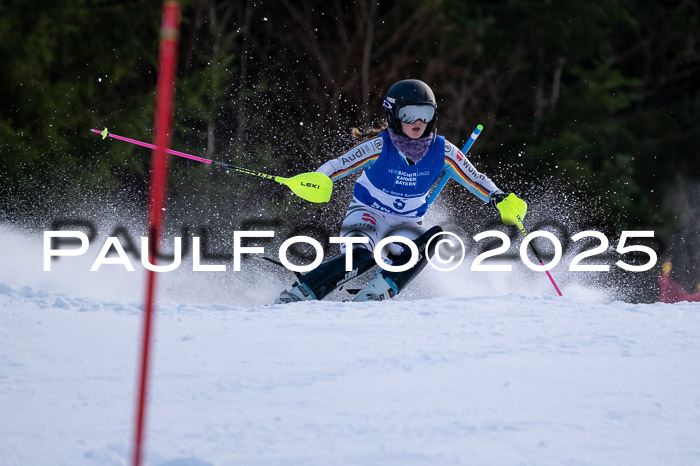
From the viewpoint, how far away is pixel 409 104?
5812 mm

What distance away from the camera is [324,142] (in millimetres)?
14656

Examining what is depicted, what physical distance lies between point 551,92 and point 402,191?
48.7ft

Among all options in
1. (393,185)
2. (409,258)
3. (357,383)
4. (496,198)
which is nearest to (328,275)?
(409,258)

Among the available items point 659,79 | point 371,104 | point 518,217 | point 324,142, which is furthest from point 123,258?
point 659,79

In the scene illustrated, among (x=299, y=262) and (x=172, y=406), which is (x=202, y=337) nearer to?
(x=172, y=406)

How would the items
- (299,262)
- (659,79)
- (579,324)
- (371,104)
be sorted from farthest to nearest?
(659,79) < (371,104) < (299,262) < (579,324)

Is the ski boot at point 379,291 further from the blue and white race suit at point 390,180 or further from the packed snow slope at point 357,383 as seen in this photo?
the packed snow slope at point 357,383

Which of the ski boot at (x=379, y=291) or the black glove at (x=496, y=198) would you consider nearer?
the ski boot at (x=379, y=291)

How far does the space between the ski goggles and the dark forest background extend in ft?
17.5

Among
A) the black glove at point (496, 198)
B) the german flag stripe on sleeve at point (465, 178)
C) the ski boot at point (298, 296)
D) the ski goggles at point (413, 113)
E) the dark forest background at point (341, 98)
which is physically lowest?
the ski boot at point (298, 296)

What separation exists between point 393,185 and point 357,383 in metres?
2.65

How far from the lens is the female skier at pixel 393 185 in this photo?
5.89m

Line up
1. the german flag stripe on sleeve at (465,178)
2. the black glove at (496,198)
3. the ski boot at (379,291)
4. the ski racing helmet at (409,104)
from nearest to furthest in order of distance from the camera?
1. the ski racing helmet at (409,104)
2. the ski boot at (379,291)
3. the german flag stripe on sleeve at (465,178)
4. the black glove at (496,198)

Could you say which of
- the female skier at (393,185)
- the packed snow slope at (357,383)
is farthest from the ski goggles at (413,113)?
the packed snow slope at (357,383)
